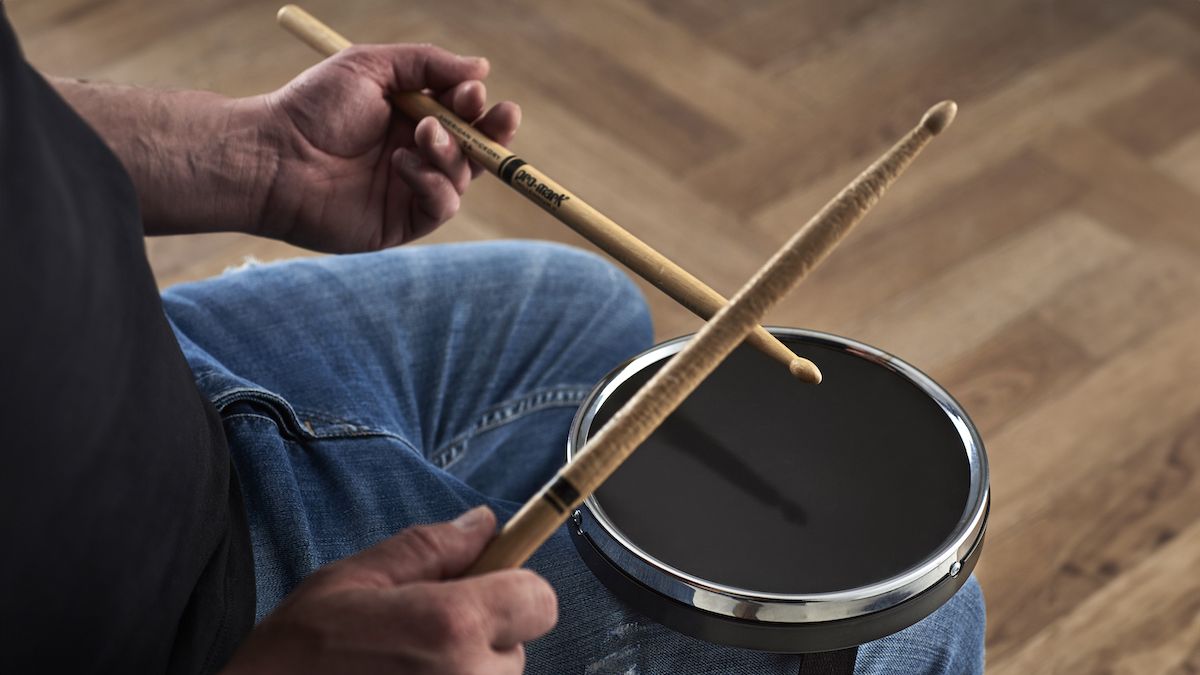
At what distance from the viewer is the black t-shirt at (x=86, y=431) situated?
0.43 metres

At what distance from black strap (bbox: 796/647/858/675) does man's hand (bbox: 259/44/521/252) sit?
409 mm

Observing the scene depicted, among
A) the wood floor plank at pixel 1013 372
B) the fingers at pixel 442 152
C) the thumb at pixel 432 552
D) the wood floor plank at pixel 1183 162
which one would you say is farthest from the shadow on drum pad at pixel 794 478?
the wood floor plank at pixel 1183 162

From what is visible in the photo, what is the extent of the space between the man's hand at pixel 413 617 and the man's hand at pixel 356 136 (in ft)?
1.23

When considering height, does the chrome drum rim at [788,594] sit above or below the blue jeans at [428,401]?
above

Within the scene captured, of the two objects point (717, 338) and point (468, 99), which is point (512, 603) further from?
point (468, 99)

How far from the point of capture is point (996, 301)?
144cm

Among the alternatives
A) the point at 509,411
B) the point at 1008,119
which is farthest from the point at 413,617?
the point at 1008,119

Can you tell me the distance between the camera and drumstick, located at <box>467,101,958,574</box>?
1.46ft

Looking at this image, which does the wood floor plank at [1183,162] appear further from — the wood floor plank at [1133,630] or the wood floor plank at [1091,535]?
the wood floor plank at [1133,630]

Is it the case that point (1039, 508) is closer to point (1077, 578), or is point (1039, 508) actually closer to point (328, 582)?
point (1077, 578)

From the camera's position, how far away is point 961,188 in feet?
5.22

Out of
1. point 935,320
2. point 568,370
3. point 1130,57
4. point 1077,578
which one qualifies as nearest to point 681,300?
point 568,370

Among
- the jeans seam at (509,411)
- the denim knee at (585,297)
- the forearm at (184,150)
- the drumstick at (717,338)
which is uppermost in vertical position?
the drumstick at (717,338)

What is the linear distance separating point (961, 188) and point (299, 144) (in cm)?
102
